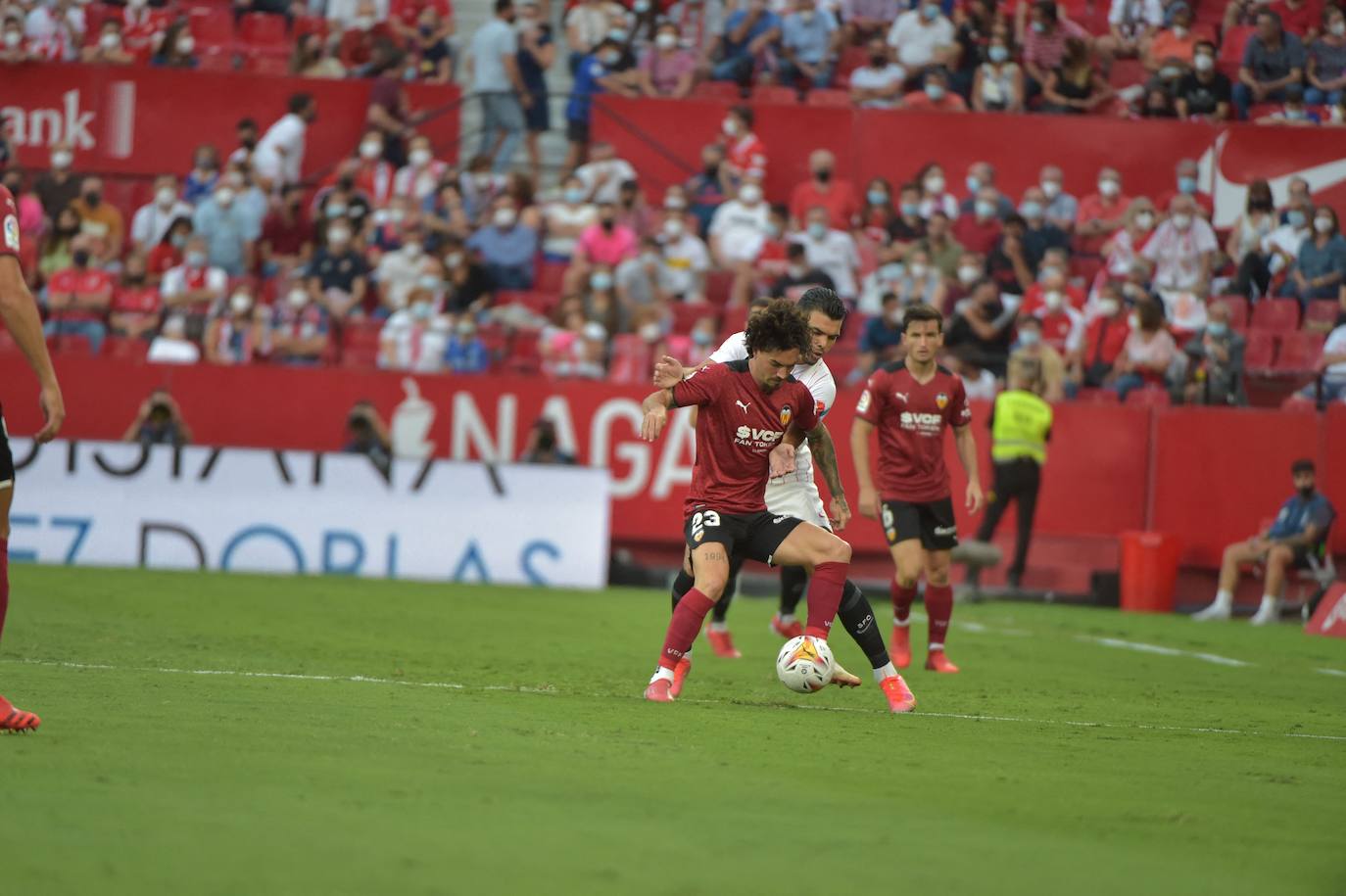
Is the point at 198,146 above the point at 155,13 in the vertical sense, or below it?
below

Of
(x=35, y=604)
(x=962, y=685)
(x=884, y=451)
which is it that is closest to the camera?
(x=962, y=685)

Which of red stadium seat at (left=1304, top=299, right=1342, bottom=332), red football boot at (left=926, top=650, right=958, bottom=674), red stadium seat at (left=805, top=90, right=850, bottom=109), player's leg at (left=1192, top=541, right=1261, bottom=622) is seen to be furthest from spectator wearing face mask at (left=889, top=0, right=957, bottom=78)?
red football boot at (left=926, top=650, right=958, bottom=674)

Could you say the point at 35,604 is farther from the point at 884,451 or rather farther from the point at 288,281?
the point at 288,281

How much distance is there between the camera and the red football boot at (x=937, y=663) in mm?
12695

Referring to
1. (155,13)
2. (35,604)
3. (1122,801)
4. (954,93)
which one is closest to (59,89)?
(155,13)

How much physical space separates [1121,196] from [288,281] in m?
10.6

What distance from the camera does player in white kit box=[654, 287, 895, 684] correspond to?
9.97m

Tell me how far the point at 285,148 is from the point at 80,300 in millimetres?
4069

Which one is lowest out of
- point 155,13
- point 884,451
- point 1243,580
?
point 1243,580

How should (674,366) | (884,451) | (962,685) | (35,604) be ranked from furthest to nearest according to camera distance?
(35,604) < (884,451) < (962,685) < (674,366)

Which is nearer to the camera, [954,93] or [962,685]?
[962,685]

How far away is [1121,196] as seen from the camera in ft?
82.5

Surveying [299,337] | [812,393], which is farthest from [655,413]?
[299,337]

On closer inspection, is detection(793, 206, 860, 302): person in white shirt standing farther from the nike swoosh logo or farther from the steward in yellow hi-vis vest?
the nike swoosh logo
